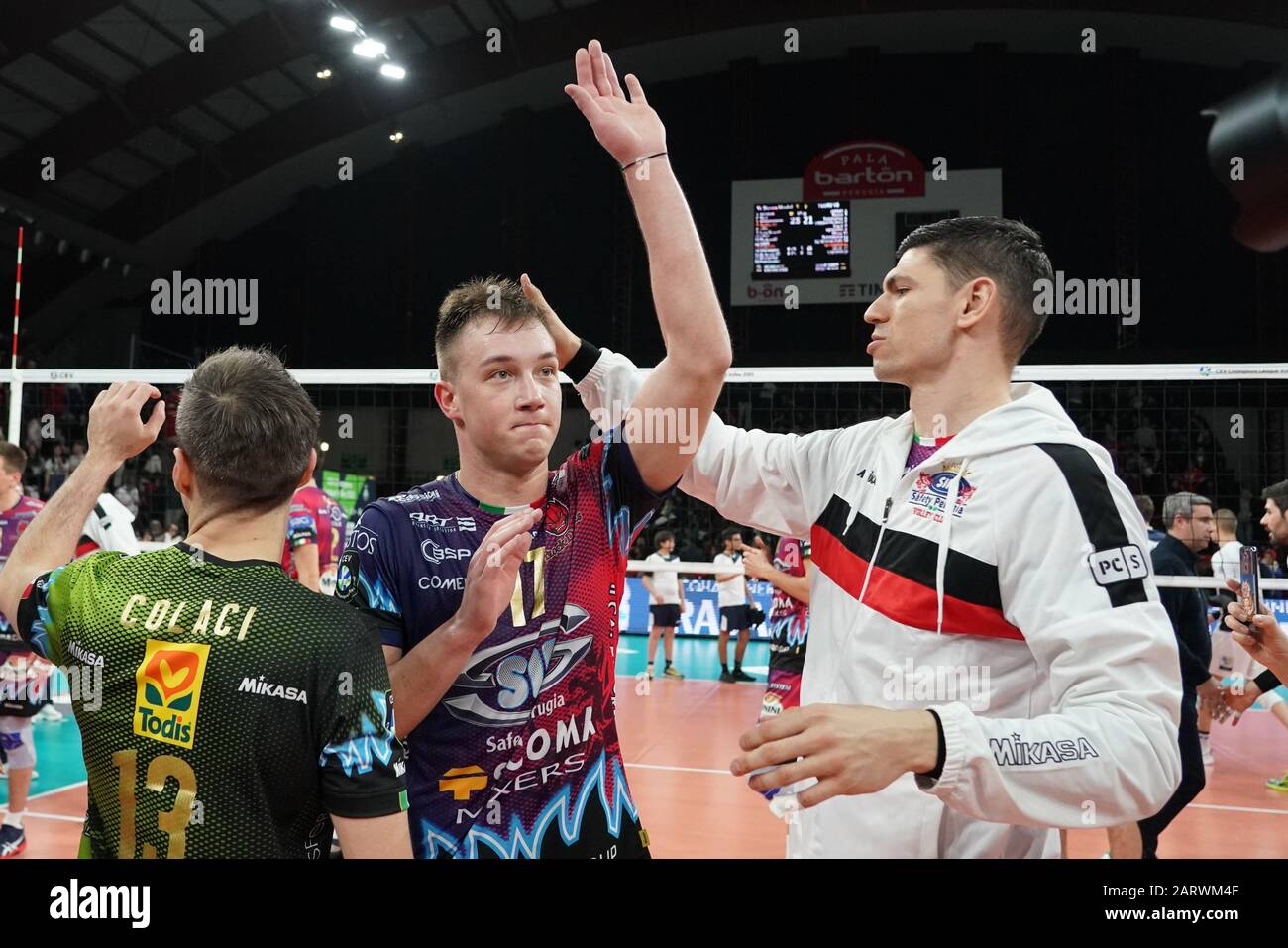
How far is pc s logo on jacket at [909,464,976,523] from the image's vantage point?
1623mm

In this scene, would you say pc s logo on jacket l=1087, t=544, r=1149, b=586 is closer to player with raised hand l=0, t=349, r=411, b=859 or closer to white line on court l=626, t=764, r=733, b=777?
player with raised hand l=0, t=349, r=411, b=859

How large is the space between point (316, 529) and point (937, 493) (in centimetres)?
533

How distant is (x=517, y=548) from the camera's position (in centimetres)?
147

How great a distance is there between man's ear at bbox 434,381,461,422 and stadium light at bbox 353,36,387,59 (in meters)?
13.1

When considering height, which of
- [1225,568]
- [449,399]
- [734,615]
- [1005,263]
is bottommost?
[734,615]

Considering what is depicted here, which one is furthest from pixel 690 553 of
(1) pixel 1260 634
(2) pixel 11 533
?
(1) pixel 1260 634

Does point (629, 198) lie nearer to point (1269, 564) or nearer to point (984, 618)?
point (1269, 564)

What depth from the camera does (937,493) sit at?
168 centimetres

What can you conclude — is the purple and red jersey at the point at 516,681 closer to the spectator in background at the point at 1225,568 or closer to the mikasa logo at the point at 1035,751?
the mikasa logo at the point at 1035,751

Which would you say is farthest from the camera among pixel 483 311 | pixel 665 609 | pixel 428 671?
pixel 665 609

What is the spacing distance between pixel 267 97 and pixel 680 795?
14768 mm

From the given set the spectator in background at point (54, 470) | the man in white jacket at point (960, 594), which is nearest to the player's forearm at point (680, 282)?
the man in white jacket at point (960, 594)
